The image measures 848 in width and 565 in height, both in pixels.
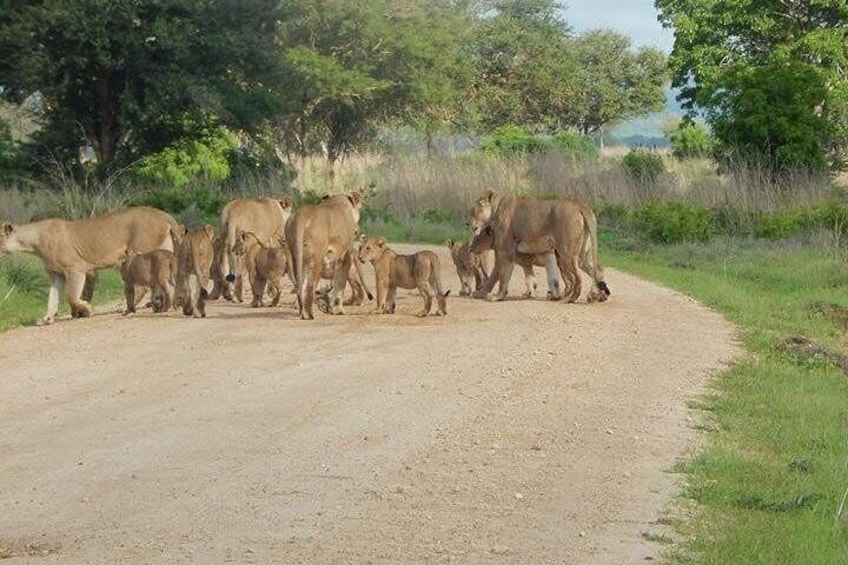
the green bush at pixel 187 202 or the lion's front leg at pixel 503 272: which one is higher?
the green bush at pixel 187 202

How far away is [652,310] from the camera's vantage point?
1842 cm

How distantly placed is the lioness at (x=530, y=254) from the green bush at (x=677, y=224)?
31.2ft

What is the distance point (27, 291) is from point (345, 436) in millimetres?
10308

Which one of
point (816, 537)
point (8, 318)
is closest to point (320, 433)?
point (816, 537)

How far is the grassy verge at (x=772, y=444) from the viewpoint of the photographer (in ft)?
26.8

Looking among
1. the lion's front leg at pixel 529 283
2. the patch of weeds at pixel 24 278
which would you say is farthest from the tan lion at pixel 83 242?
the lion's front leg at pixel 529 283

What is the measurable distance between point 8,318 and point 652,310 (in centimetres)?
716

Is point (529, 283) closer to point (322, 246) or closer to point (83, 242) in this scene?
point (322, 246)

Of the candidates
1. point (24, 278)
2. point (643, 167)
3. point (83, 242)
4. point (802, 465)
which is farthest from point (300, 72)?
point (802, 465)

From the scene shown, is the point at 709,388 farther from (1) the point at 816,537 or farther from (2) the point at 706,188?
(2) the point at 706,188

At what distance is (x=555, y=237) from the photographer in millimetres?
18891

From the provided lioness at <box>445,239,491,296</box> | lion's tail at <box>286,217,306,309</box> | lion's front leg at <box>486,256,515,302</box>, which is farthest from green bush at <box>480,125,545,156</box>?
lion's tail at <box>286,217,306,309</box>

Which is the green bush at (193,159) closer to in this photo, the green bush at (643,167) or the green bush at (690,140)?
the green bush at (643,167)

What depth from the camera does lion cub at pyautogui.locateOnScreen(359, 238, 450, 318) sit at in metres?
17.0
